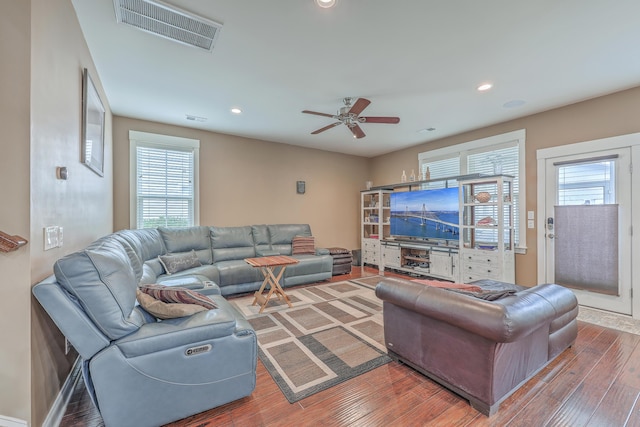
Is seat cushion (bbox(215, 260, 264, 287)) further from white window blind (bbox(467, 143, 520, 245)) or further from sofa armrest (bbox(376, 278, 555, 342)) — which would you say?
white window blind (bbox(467, 143, 520, 245))

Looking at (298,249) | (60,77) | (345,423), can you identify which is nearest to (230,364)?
(345,423)

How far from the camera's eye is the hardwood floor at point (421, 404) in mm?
1653

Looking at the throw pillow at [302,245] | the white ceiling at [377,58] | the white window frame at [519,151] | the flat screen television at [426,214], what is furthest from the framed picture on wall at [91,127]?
the white window frame at [519,151]

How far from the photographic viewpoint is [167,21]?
2.07 m

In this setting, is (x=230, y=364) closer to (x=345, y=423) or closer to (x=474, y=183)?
(x=345, y=423)

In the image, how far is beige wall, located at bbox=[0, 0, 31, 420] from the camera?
1249 mm

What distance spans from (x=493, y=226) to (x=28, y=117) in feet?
16.1

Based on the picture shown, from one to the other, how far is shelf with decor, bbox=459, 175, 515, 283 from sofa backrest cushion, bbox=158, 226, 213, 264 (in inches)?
166

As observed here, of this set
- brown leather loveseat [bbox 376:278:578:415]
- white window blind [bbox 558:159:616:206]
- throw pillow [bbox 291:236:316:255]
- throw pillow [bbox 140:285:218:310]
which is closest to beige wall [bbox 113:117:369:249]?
throw pillow [bbox 291:236:316:255]

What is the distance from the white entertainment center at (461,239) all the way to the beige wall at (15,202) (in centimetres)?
485

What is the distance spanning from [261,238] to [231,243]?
0.59m

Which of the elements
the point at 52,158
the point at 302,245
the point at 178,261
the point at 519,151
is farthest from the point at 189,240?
the point at 519,151

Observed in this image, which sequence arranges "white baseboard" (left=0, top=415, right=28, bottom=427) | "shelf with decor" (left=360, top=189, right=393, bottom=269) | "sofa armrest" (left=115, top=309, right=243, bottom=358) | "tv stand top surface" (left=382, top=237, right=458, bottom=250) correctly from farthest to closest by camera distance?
"shelf with decor" (left=360, top=189, right=393, bottom=269) < "tv stand top surface" (left=382, top=237, right=458, bottom=250) < "sofa armrest" (left=115, top=309, right=243, bottom=358) < "white baseboard" (left=0, top=415, right=28, bottom=427)

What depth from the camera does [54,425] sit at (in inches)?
61.7
